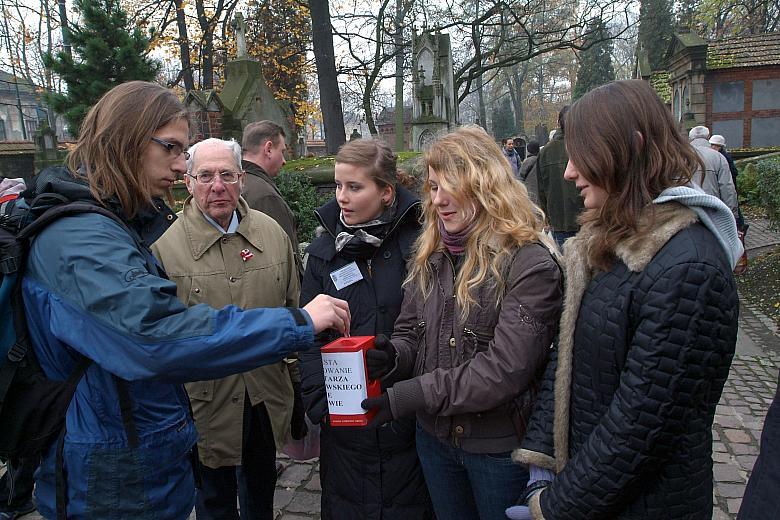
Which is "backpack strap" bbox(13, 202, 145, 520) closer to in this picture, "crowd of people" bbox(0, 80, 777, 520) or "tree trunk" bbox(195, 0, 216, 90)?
"crowd of people" bbox(0, 80, 777, 520)

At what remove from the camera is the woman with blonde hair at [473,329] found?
77.9 inches

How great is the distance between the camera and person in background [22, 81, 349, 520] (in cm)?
156

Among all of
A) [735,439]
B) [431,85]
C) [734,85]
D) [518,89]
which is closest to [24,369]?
[735,439]

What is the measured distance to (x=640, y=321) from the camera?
60.5 inches

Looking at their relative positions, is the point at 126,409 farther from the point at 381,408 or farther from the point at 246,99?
the point at 246,99

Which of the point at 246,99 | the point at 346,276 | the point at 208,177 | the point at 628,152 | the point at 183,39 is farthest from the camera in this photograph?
the point at 183,39

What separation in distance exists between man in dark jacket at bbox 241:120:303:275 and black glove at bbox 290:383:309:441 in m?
1.44

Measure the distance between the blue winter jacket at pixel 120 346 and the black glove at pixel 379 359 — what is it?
1.23ft

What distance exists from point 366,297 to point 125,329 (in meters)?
1.20

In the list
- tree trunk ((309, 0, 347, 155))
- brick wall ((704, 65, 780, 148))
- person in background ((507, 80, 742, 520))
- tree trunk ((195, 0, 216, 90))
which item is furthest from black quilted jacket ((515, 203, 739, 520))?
brick wall ((704, 65, 780, 148))

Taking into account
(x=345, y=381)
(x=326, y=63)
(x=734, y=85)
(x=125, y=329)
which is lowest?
(x=345, y=381)

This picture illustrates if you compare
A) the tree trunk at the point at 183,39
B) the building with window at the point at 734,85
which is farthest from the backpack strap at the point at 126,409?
the building with window at the point at 734,85

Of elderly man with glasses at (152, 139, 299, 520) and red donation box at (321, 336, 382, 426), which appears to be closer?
red donation box at (321, 336, 382, 426)

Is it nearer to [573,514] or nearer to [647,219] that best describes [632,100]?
[647,219]
